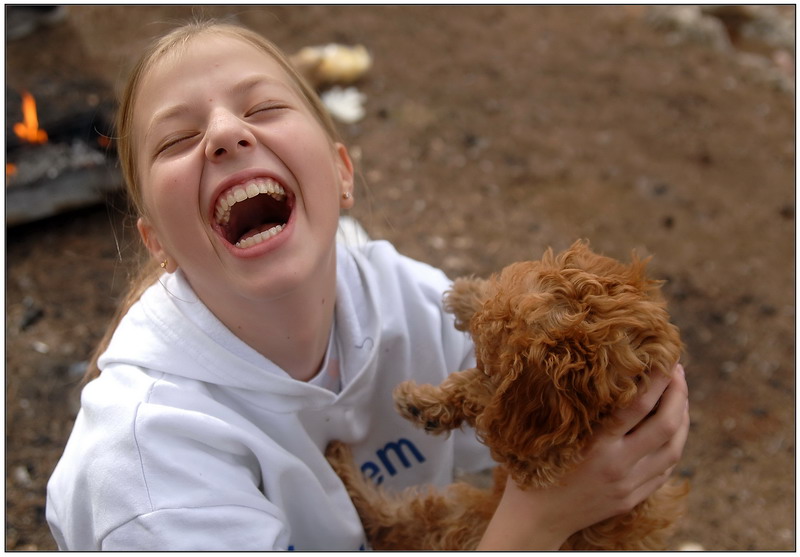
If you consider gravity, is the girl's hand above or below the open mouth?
below

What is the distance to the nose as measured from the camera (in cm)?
183

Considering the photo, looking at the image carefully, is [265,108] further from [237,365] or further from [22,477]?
[22,477]

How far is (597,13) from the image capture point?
800 cm

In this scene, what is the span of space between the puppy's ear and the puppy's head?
9.7 inches

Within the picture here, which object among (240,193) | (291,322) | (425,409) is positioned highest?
(240,193)

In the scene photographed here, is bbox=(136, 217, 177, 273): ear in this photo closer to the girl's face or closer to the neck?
the girl's face

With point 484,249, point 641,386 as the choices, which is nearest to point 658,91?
point 484,249

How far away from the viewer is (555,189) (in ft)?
18.0

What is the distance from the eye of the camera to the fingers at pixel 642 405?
181cm

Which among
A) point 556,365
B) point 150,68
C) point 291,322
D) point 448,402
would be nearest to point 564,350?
point 556,365

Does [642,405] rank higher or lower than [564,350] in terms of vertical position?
lower

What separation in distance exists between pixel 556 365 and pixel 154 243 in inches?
52.6

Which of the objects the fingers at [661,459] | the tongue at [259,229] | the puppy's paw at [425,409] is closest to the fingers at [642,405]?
the fingers at [661,459]

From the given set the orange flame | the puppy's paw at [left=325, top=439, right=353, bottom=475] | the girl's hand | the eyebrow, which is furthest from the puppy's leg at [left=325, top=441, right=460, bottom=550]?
the orange flame
